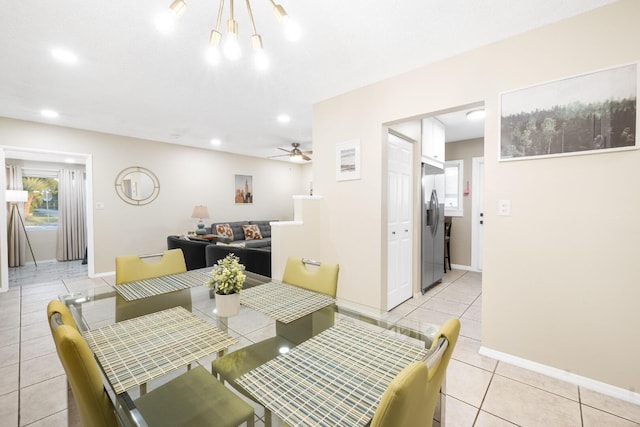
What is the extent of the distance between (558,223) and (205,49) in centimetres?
299

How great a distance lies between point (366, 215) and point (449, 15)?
1.79 m

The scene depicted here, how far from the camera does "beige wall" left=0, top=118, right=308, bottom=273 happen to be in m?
4.35

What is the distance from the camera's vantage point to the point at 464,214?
5113 mm

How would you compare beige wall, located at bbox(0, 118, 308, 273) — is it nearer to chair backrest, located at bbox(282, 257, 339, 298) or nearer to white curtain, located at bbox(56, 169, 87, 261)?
white curtain, located at bbox(56, 169, 87, 261)

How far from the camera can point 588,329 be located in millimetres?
1842

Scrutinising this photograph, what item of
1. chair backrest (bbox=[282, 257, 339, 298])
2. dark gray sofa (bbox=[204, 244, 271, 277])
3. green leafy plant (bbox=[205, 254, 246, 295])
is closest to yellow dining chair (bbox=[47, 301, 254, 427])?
green leafy plant (bbox=[205, 254, 246, 295])

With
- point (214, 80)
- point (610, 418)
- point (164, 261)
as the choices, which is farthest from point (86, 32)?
point (610, 418)

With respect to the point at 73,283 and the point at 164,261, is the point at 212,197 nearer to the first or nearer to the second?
the point at 73,283

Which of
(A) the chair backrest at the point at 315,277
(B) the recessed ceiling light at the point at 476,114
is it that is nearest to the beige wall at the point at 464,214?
(B) the recessed ceiling light at the point at 476,114

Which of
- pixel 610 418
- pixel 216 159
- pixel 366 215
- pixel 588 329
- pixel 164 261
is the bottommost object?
pixel 610 418

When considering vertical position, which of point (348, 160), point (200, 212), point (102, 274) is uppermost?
point (348, 160)

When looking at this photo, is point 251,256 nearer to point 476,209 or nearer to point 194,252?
point 194,252

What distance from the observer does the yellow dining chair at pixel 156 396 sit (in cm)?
78

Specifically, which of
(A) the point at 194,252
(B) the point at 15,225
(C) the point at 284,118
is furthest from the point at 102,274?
Answer: (C) the point at 284,118
